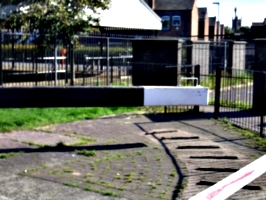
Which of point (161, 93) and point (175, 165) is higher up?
point (161, 93)

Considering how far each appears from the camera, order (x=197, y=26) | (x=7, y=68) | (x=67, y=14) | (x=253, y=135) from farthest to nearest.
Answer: (x=197, y=26)
(x=67, y=14)
(x=7, y=68)
(x=253, y=135)

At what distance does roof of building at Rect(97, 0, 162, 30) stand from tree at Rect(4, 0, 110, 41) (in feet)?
27.7

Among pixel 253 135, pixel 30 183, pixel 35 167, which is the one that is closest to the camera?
pixel 30 183

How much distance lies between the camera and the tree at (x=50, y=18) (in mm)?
17875

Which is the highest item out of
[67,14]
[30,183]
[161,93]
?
[67,14]

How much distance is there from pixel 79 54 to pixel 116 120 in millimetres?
7613

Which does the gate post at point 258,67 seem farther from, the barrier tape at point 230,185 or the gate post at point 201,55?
the barrier tape at point 230,185

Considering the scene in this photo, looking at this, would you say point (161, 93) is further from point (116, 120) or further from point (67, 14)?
point (67, 14)

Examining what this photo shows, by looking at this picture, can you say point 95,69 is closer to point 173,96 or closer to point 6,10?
point 6,10

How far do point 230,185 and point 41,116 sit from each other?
804 centimetres

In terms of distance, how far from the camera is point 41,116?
11.6 m

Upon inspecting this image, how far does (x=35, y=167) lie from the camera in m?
7.56

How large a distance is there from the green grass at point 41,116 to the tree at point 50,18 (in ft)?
17.1

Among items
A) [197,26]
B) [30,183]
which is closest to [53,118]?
[30,183]
